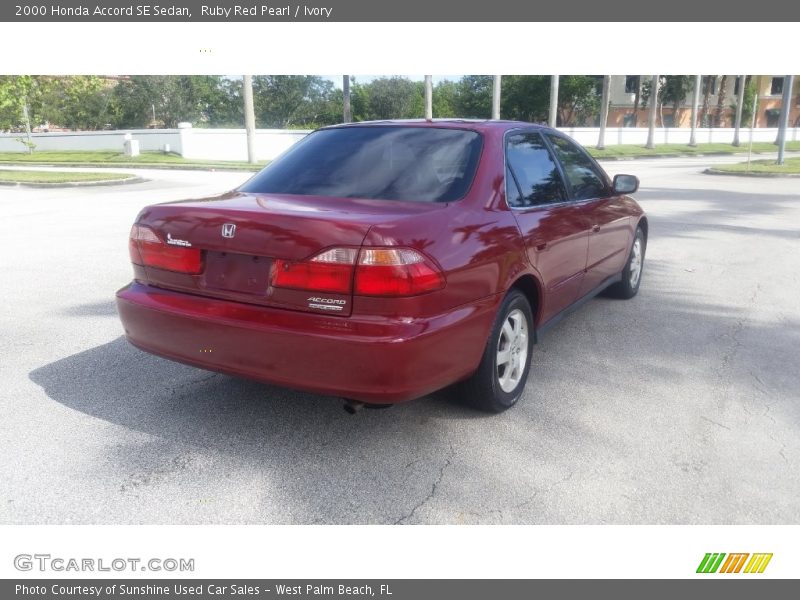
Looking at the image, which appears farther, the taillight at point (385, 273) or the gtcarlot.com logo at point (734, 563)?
the taillight at point (385, 273)

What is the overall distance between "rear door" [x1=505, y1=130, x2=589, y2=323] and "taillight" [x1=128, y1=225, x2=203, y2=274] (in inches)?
67.9

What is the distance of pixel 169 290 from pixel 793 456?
10.7 feet

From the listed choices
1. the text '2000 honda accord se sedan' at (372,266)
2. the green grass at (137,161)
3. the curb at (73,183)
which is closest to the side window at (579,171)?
the text '2000 honda accord se sedan' at (372,266)

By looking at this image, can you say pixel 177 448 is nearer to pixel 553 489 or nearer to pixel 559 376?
pixel 553 489

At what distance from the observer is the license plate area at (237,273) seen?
123 inches

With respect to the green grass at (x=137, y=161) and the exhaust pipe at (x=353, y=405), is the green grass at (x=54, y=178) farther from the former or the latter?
the exhaust pipe at (x=353, y=405)

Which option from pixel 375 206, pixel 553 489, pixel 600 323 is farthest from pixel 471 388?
pixel 600 323

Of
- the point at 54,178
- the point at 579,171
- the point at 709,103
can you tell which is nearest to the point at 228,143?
the point at 54,178

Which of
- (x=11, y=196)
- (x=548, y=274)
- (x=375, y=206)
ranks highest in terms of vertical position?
(x=375, y=206)

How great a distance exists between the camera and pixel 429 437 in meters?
3.56

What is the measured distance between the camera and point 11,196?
16859 mm

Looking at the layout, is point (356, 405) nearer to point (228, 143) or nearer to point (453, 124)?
point (453, 124)

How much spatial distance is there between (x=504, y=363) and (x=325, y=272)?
4.40 ft

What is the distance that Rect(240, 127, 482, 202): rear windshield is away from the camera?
3568 millimetres
